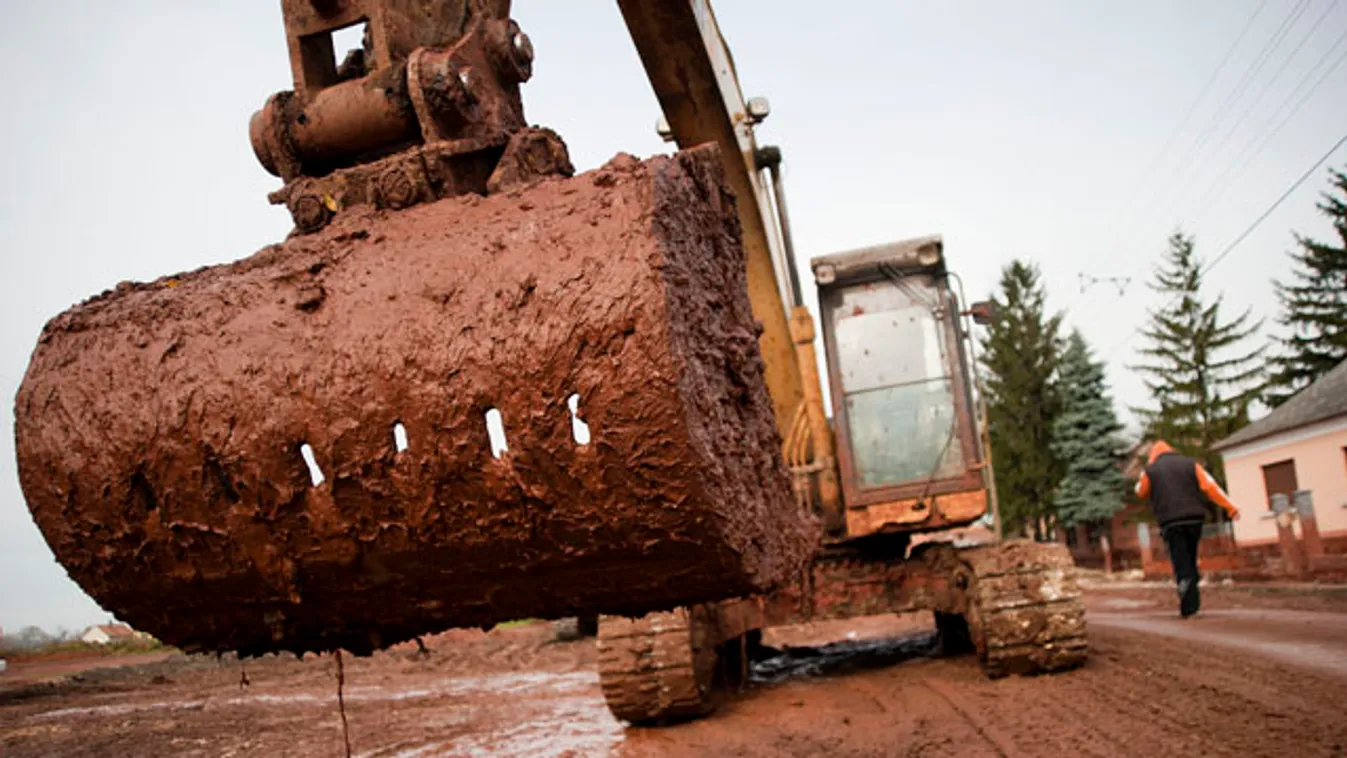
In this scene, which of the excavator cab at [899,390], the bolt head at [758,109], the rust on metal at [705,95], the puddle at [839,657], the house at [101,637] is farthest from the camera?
the house at [101,637]

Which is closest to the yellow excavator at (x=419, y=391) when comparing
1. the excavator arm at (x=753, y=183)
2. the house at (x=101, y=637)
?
the excavator arm at (x=753, y=183)

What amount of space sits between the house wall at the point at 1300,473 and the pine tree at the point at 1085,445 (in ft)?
23.5

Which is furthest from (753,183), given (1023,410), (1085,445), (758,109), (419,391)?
(1023,410)

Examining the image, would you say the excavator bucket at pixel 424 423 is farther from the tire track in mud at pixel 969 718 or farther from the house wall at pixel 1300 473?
the house wall at pixel 1300 473

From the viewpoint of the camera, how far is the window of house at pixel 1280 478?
78.7 feet

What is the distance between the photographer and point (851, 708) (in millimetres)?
6355

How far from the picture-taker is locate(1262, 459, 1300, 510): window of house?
24.0 meters

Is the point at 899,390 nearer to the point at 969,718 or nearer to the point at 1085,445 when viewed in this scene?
the point at 969,718

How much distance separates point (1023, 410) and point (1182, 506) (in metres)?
31.2

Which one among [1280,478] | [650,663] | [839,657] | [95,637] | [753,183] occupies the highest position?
[753,183]

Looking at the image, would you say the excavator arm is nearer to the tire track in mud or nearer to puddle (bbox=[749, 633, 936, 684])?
the tire track in mud

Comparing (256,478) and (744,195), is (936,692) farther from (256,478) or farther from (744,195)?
(256,478)

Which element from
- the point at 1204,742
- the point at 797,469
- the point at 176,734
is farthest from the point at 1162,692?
the point at 176,734

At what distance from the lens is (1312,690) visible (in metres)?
5.26
